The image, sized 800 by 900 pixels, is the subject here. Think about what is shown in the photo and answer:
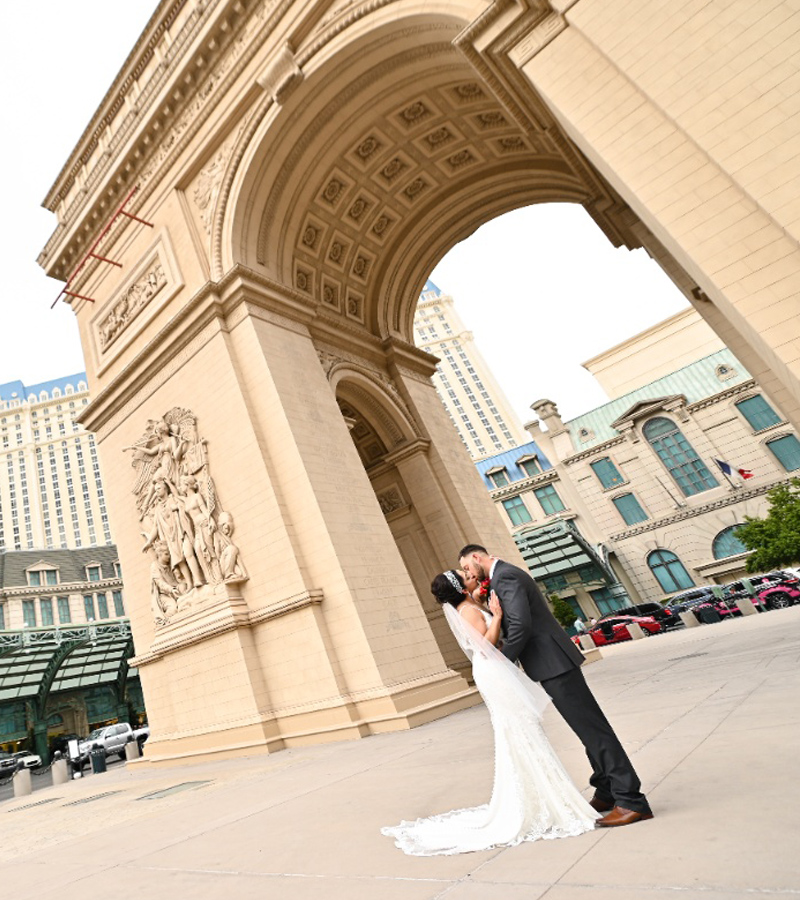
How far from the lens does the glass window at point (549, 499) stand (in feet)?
114

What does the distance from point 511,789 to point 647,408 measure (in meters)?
31.7

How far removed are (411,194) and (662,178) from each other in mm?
10454

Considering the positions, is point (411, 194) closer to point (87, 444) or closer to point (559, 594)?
point (559, 594)

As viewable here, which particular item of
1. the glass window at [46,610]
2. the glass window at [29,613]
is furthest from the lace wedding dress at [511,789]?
the glass window at [46,610]

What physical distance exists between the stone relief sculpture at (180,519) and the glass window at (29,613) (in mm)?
38556

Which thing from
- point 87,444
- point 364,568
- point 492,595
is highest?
point 87,444

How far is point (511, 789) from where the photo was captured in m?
2.83

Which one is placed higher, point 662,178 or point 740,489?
point 662,178

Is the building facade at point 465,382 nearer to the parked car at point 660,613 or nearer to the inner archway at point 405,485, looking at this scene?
the parked car at point 660,613

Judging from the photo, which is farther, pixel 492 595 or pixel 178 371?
pixel 178 371

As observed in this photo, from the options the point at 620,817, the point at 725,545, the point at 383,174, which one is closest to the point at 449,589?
the point at 620,817

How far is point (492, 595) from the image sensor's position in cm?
318

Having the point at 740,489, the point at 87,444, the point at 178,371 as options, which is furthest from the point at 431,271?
the point at 87,444

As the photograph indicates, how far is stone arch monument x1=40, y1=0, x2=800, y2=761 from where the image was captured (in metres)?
6.64
